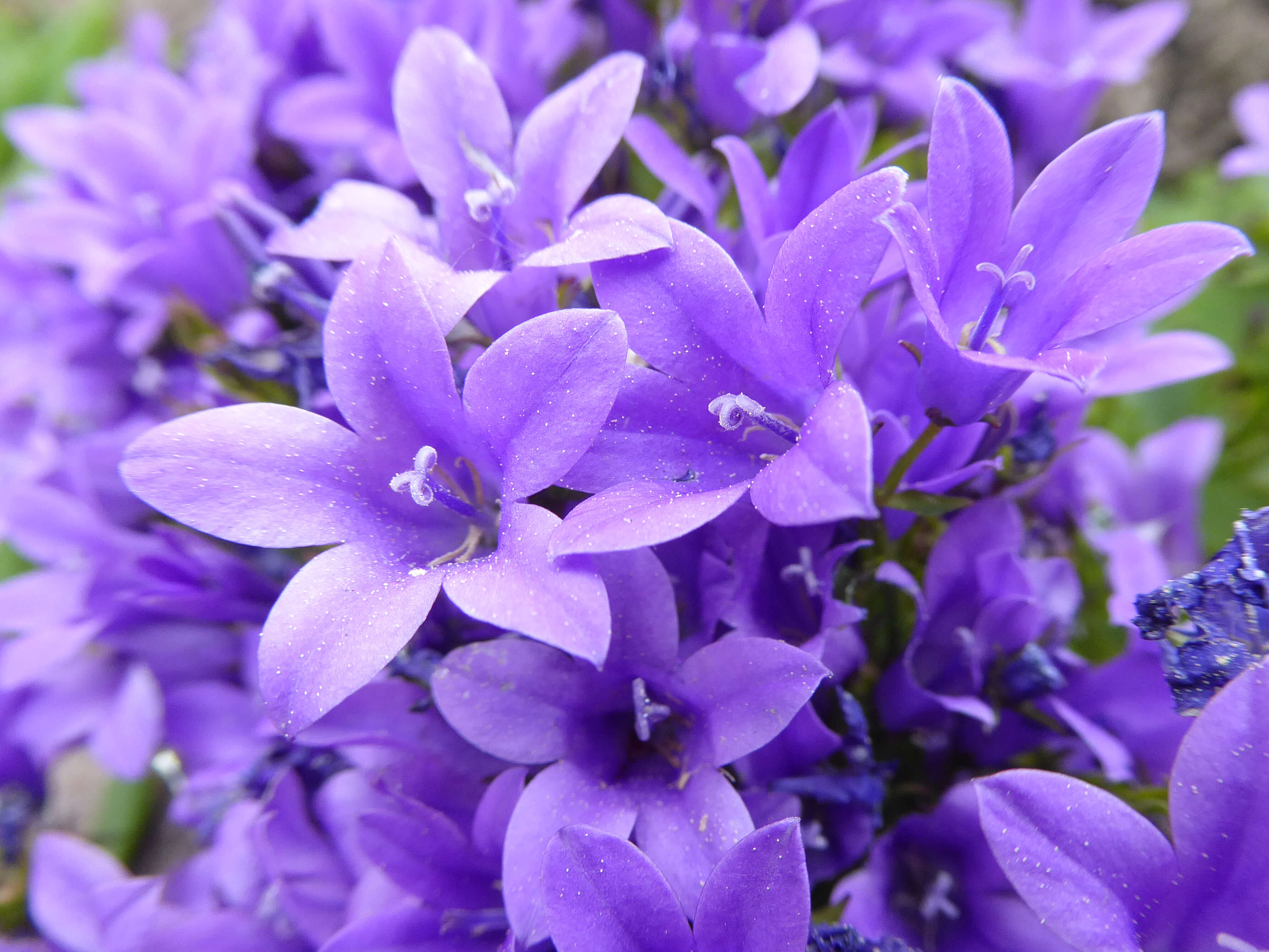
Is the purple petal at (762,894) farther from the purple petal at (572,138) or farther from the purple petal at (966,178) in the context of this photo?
the purple petal at (572,138)

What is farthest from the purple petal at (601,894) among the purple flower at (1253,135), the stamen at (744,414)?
the purple flower at (1253,135)

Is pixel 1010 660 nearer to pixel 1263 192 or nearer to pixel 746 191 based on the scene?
pixel 746 191

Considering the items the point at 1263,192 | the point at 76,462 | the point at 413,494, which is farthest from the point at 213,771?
Answer: the point at 1263,192

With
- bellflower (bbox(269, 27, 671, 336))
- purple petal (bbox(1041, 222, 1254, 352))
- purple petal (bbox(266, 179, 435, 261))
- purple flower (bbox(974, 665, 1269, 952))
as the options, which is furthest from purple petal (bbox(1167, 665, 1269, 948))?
purple petal (bbox(266, 179, 435, 261))

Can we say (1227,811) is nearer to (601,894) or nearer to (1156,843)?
(1156,843)

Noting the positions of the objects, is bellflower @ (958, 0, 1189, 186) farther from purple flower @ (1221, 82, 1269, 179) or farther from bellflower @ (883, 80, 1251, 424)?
bellflower @ (883, 80, 1251, 424)

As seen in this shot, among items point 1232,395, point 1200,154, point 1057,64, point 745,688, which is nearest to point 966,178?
point 745,688

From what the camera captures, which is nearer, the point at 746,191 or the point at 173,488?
the point at 173,488
